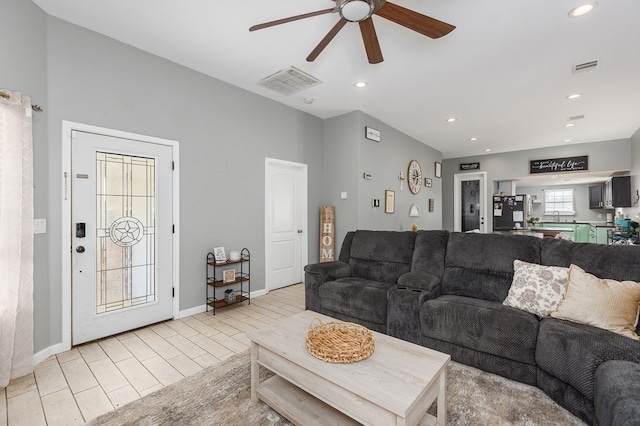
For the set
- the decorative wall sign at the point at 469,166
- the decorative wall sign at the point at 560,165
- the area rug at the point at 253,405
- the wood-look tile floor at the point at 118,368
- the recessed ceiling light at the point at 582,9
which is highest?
the recessed ceiling light at the point at 582,9

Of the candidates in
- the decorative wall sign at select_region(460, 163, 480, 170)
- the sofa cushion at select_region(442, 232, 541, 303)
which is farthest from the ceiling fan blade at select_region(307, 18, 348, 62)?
the decorative wall sign at select_region(460, 163, 480, 170)

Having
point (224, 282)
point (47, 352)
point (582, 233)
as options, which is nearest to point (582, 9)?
point (224, 282)

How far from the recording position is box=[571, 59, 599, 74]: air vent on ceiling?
10.4 ft

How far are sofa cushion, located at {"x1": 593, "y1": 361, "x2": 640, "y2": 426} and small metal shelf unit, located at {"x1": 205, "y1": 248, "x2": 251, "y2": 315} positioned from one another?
3261 mm

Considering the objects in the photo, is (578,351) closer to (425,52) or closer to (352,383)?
(352,383)

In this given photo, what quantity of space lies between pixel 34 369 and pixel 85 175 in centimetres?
165

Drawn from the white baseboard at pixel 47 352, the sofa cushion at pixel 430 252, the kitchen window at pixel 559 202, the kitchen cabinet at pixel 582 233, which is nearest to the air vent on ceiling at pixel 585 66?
the sofa cushion at pixel 430 252

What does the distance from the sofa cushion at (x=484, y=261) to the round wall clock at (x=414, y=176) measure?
364cm

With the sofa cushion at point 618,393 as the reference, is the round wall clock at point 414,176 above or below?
above

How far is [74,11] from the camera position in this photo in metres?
2.47

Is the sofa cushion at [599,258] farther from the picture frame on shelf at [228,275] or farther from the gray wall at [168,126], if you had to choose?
the gray wall at [168,126]

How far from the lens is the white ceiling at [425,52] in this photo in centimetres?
241

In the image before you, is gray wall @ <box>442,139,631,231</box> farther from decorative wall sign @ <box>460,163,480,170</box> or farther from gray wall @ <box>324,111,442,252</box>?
gray wall @ <box>324,111,442,252</box>

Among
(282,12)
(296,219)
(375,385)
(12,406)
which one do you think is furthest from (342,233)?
(12,406)
